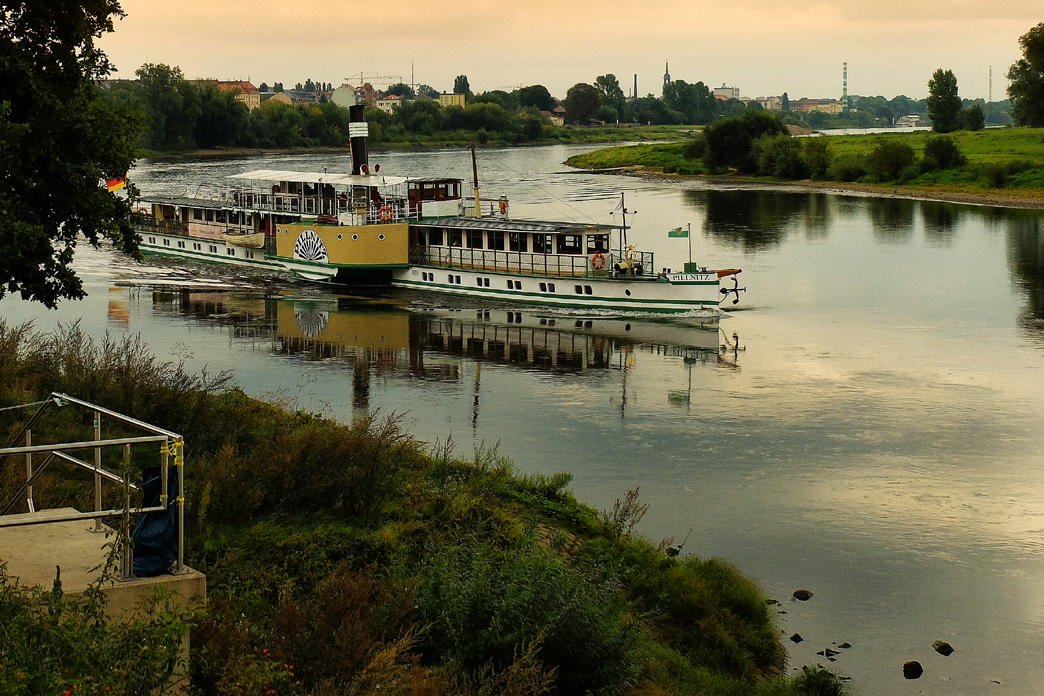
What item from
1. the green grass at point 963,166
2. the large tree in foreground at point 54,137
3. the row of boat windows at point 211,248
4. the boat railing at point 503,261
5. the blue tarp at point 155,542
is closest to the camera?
the blue tarp at point 155,542

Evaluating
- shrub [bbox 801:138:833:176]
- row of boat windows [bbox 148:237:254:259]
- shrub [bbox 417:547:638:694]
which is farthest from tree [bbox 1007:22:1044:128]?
shrub [bbox 417:547:638:694]

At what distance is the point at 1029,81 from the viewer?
428ft

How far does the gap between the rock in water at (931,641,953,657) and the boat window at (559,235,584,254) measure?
106ft

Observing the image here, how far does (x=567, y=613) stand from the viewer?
505 inches

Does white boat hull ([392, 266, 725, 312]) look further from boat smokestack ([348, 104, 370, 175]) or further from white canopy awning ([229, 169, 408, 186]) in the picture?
boat smokestack ([348, 104, 370, 175])

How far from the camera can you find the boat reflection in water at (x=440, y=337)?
126ft

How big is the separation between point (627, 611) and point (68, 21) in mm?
13219

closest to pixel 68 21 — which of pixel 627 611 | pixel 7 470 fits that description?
pixel 7 470

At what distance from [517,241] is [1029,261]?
28.0 m

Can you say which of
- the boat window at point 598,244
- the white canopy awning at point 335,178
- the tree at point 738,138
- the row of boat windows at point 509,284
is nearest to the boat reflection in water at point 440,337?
the row of boat windows at point 509,284

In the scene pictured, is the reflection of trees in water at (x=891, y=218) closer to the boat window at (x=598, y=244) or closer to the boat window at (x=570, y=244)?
the boat window at (x=598, y=244)

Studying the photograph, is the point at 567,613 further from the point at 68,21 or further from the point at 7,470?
the point at 68,21

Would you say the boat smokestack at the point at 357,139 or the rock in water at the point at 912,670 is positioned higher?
the boat smokestack at the point at 357,139

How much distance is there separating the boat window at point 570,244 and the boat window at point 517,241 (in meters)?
1.59
